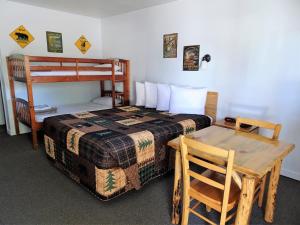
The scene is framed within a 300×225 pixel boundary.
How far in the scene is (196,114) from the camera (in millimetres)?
2883

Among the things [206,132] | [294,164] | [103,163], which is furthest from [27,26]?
[294,164]

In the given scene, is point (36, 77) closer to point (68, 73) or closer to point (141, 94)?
point (68, 73)

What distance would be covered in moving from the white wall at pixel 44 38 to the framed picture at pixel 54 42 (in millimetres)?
59

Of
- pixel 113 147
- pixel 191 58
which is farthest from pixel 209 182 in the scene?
pixel 191 58

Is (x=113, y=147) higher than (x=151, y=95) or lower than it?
lower

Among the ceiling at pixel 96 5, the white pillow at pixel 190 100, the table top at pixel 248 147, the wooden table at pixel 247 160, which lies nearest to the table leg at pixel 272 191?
the wooden table at pixel 247 160

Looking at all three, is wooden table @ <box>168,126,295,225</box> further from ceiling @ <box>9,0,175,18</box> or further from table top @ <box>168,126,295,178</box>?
ceiling @ <box>9,0,175,18</box>

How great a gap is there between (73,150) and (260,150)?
5.63 ft

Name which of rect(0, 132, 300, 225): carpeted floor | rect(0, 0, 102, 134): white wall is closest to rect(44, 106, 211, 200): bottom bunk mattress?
rect(0, 132, 300, 225): carpeted floor

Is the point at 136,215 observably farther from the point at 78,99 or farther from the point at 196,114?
the point at 78,99

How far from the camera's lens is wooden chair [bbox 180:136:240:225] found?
1.24 m

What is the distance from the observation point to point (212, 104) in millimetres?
2957

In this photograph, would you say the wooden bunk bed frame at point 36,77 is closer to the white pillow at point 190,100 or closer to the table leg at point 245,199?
the white pillow at point 190,100

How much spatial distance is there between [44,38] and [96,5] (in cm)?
114
